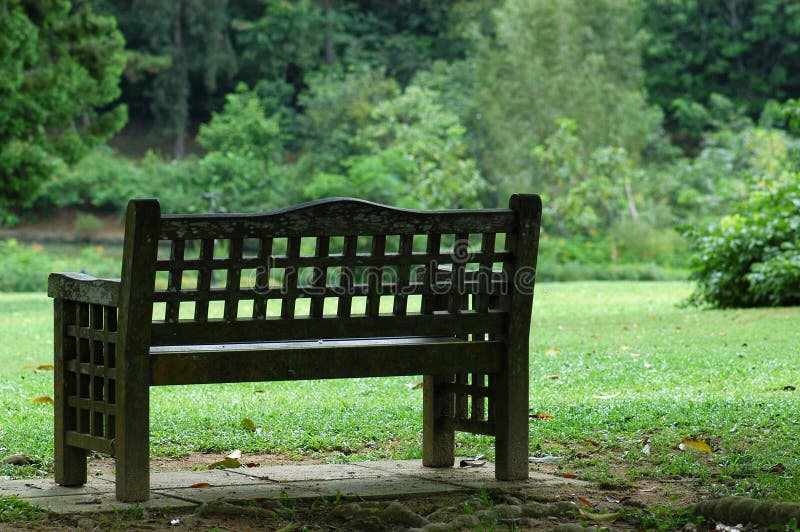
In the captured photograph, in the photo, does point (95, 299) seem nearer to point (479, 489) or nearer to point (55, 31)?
point (479, 489)

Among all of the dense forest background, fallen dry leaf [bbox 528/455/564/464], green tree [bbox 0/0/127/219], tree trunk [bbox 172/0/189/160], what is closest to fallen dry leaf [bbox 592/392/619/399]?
fallen dry leaf [bbox 528/455/564/464]

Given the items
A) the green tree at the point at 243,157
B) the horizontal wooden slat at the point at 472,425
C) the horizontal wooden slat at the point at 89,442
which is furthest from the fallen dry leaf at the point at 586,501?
the green tree at the point at 243,157

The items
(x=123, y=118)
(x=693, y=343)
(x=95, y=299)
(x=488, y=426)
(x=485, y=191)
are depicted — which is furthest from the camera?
(x=485, y=191)

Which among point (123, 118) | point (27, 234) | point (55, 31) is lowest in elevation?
point (27, 234)

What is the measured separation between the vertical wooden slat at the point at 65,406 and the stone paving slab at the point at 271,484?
0.21 ft

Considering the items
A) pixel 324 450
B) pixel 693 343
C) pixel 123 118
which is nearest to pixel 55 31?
pixel 123 118

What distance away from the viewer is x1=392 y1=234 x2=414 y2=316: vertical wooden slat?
4613 millimetres

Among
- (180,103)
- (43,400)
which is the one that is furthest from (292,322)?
(180,103)

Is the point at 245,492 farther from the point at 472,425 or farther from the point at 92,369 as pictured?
the point at 472,425

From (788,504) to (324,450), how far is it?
250 centimetres

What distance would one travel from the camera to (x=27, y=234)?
4006cm

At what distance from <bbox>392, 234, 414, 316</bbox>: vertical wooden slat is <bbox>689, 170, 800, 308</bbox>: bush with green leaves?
28.2 feet

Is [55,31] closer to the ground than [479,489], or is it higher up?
higher up

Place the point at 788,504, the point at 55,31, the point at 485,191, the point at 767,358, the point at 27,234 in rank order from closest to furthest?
the point at 788,504 < the point at 767,358 < the point at 55,31 < the point at 485,191 < the point at 27,234
